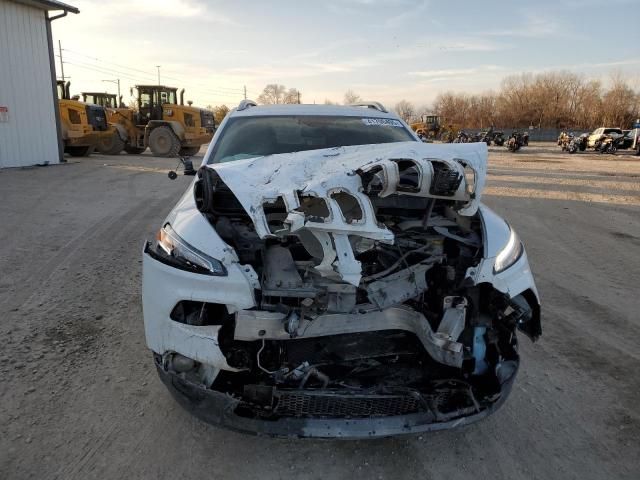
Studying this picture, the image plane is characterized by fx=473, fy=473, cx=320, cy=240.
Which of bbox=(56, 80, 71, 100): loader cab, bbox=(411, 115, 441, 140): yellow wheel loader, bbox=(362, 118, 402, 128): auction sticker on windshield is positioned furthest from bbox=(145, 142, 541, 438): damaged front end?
bbox=(411, 115, 441, 140): yellow wheel loader

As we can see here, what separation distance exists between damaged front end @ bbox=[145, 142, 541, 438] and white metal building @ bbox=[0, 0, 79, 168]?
15.5 metres

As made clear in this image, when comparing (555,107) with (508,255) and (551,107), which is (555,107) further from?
(508,255)

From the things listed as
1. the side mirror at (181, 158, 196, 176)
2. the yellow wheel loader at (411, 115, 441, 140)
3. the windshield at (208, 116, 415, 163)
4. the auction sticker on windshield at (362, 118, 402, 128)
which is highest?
the yellow wheel loader at (411, 115, 441, 140)

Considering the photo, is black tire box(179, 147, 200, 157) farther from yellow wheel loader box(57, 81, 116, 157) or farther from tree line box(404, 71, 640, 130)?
tree line box(404, 71, 640, 130)

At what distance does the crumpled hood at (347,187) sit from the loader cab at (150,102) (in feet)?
62.3

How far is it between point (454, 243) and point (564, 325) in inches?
68.0

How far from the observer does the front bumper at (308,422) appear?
2082mm

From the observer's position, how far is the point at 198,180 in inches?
118

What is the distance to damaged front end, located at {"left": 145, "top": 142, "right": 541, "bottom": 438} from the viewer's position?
7.11ft

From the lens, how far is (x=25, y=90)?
15.4 meters

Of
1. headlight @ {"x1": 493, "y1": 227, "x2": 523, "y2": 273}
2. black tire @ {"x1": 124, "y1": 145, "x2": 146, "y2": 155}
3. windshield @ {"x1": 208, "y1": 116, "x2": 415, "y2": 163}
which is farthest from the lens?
black tire @ {"x1": 124, "y1": 145, "x2": 146, "y2": 155}

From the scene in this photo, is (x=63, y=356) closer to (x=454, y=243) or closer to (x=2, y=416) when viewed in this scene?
(x=2, y=416)

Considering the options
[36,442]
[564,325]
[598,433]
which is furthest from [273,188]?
[564,325]

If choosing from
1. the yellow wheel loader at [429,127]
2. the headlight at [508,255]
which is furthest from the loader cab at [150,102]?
the yellow wheel loader at [429,127]
